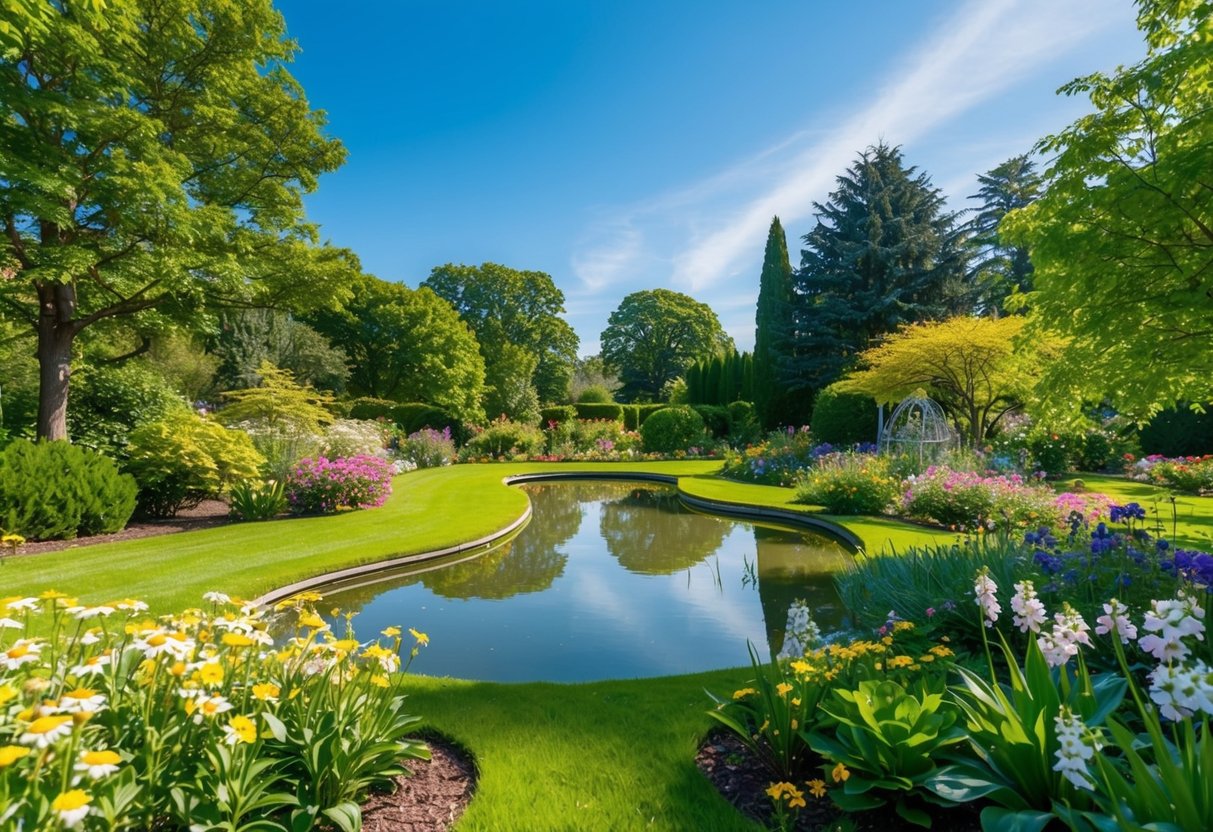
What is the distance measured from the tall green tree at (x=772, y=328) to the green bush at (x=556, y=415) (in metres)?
8.13

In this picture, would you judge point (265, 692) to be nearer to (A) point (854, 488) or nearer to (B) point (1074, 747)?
(B) point (1074, 747)

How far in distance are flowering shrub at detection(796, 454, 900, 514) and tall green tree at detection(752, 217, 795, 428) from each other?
11.7 m

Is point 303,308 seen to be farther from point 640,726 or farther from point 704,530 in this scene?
point 640,726

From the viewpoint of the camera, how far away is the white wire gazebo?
13047mm

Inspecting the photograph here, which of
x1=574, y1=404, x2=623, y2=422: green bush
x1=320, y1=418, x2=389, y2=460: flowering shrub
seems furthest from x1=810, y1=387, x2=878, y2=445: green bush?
x1=320, y1=418, x2=389, y2=460: flowering shrub

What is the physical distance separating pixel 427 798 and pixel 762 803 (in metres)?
1.58

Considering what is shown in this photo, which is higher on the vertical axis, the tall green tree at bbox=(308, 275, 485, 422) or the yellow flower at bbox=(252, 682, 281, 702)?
the tall green tree at bbox=(308, 275, 485, 422)

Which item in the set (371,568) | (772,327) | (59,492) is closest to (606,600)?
(371,568)

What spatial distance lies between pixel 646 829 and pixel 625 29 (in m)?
9.92

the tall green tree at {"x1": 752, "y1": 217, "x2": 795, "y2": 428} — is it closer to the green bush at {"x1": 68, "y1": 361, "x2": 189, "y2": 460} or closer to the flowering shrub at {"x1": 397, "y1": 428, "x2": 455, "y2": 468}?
the flowering shrub at {"x1": 397, "y1": 428, "x2": 455, "y2": 468}

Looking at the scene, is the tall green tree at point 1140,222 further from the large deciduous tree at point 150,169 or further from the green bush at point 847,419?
the green bush at point 847,419

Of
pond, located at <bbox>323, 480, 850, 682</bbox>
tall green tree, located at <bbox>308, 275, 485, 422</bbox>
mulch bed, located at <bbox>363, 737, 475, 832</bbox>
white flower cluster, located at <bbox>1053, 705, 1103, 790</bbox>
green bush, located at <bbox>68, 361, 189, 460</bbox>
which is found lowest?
pond, located at <bbox>323, 480, 850, 682</bbox>

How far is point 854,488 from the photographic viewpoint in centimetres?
1116

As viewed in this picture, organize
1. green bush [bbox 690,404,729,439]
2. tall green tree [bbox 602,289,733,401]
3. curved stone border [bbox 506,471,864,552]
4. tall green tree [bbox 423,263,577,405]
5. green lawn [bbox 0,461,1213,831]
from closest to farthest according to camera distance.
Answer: green lawn [bbox 0,461,1213,831], curved stone border [bbox 506,471,864,552], green bush [bbox 690,404,729,439], tall green tree [bbox 423,263,577,405], tall green tree [bbox 602,289,733,401]
